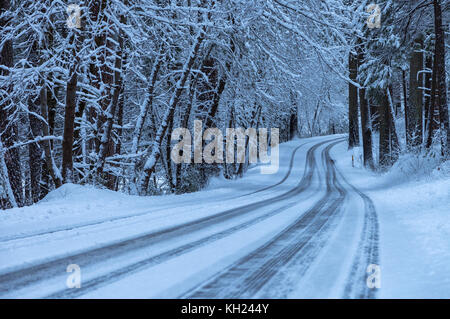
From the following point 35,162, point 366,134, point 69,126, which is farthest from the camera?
point 366,134

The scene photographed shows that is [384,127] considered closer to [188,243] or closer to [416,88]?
[416,88]

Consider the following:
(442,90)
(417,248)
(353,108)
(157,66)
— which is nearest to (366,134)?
(353,108)

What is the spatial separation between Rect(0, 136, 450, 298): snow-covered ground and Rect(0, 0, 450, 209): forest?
2.73 m

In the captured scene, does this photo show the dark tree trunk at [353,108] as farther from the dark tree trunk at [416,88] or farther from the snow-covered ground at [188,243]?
the snow-covered ground at [188,243]

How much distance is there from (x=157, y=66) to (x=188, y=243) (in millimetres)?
9500

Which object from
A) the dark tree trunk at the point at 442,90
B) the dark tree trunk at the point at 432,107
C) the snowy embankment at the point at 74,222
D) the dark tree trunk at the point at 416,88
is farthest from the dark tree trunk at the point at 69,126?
the dark tree trunk at the point at 416,88

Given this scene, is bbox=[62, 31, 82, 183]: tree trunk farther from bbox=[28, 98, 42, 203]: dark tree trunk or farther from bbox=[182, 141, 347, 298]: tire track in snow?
bbox=[182, 141, 347, 298]: tire track in snow

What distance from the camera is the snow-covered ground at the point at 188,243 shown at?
8.01 feet

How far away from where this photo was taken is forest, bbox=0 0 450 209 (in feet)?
25.8

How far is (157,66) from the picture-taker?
1220 cm

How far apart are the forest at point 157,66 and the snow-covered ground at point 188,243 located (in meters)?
2.73

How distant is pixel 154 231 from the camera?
176 inches

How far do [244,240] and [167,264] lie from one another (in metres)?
1.25

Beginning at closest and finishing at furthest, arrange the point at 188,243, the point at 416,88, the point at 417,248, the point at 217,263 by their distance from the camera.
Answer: the point at 217,263, the point at 417,248, the point at 188,243, the point at 416,88
